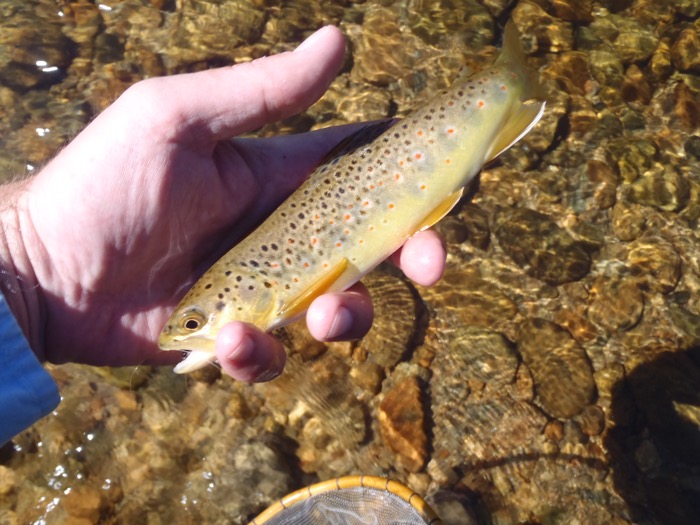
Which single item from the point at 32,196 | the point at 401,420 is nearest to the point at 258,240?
the point at 32,196

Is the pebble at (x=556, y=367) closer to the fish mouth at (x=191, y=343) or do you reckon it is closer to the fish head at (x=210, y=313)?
the fish head at (x=210, y=313)

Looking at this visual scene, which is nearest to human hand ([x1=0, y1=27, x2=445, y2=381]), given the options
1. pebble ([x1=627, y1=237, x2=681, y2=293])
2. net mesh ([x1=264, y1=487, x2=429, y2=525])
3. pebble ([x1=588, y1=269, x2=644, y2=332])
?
net mesh ([x1=264, y1=487, x2=429, y2=525])

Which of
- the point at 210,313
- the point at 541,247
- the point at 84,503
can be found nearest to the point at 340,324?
the point at 210,313

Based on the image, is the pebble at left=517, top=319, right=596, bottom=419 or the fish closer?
the fish

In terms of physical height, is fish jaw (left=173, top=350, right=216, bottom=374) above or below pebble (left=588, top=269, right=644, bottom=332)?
above

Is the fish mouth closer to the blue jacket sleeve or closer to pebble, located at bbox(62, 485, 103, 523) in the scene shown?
the blue jacket sleeve

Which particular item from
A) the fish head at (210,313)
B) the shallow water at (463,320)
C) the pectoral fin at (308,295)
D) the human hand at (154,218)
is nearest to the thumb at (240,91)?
the human hand at (154,218)

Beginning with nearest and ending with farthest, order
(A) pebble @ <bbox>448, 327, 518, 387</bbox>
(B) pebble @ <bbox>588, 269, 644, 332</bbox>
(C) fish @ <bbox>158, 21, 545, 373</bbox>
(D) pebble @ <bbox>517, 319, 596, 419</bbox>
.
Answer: (C) fish @ <bbox>158, 21, 545, 373</bbox> < (D) pebble @ <bbox>517, 319, 596, 419</bbox> < (A) pebble @ <bbox>448, 327, 518, 387</bbox> < (B) pebble @ <bbox>588, 269, 644, 332</bbox>

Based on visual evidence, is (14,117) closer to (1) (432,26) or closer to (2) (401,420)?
(1) (432,26)
